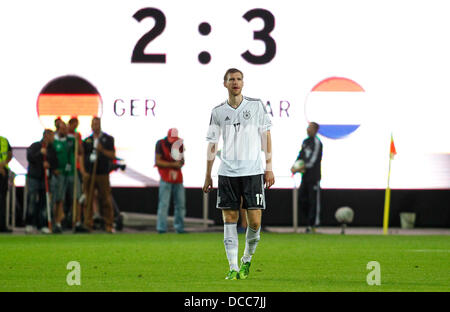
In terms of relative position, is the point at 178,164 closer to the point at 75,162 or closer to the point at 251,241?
the point at 75,162

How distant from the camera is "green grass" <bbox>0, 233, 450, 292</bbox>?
36.1 ft

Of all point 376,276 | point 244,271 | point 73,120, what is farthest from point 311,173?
point 376,276

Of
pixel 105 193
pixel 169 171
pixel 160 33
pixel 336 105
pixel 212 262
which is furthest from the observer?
pixel 336 105

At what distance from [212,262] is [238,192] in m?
2.57

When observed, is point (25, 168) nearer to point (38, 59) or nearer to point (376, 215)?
point (38, 59)

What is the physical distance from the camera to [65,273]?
12281 mm

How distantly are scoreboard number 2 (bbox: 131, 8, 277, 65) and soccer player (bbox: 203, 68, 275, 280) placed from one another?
11464 mm

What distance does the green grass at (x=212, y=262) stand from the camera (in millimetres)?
10992

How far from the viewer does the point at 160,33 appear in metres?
23.1

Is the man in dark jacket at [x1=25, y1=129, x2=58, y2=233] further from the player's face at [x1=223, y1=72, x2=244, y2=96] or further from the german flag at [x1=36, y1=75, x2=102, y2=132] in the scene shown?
the player's face at [x1=223, y1=72, x2=244, y2=96]

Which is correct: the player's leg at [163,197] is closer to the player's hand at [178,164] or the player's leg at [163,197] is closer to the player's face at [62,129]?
the player's hand at [178,164]

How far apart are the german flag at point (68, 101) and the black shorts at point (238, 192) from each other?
38.2 ft

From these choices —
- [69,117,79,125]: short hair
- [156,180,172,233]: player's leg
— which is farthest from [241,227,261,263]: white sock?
[69,117,79,125]: short hair
